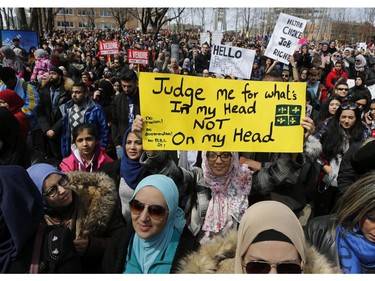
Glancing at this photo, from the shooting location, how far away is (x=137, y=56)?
30.7 ft

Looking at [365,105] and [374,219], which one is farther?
[365,105]

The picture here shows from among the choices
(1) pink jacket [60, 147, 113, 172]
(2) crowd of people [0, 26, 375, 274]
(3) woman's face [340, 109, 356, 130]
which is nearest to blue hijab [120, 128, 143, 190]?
(2) crowd of people [0, 26, 375, 274]

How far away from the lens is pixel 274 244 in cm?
168

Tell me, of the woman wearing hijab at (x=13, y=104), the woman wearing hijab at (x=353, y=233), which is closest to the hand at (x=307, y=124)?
the woman wearing hijab at (x=353, y=233)

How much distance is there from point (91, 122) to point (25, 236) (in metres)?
3.26

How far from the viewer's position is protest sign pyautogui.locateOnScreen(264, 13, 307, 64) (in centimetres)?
602

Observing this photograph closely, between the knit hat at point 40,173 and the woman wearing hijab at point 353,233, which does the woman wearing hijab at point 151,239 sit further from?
the woman wearing hijab at point 353,233

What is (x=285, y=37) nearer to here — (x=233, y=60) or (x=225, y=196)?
(x=233, y=60)

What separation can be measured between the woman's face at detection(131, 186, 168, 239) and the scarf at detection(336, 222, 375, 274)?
0.97m

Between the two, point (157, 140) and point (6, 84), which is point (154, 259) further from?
point (6, 84)

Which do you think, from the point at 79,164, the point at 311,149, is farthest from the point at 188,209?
the point at 79,164

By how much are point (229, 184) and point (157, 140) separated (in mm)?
598

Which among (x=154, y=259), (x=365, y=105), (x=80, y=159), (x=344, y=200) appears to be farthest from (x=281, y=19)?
(x=154, y=259)

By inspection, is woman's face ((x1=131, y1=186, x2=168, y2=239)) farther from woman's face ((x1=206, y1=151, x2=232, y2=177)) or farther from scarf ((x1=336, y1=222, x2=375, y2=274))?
scarf ((x1=336, y1=222, x2=375, y2=274))
